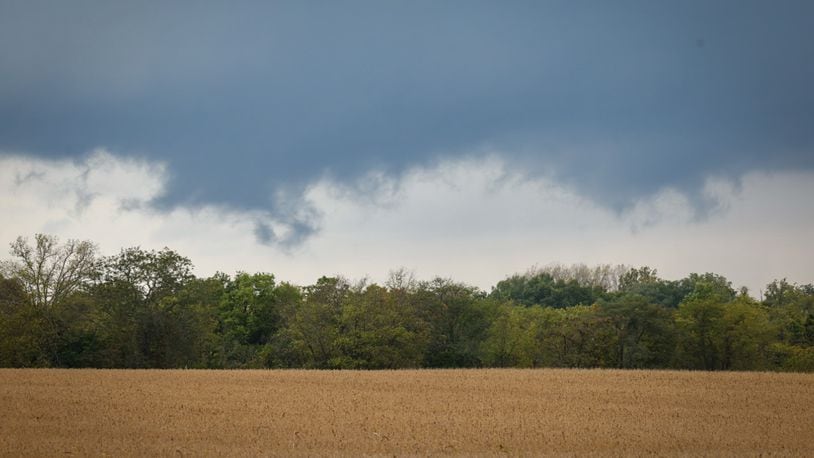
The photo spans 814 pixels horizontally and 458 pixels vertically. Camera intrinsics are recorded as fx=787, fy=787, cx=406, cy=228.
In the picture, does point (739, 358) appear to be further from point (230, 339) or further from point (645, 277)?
point (645, 277)

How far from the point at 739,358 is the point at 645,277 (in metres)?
107

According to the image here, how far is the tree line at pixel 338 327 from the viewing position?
210 ft

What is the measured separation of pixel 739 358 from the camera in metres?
75.2

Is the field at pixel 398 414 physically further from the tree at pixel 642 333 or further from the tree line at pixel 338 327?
the tree at pixel 642 333

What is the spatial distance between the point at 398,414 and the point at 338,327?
134 feet

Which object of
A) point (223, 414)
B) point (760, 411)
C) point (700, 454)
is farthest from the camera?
point (760, 411)

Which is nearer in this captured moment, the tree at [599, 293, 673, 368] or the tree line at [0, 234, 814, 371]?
the tree line at [0, 234, 814, 371]

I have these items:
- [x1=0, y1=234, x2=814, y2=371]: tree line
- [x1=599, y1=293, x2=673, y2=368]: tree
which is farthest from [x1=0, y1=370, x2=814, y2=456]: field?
[x1=599, y1=293, x2=673, y2=368]: tree

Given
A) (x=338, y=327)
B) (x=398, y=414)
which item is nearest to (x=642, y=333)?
(x=338, y=327)

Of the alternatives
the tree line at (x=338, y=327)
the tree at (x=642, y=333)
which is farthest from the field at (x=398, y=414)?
the tree at (x=642, y=333)

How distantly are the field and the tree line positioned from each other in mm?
14581

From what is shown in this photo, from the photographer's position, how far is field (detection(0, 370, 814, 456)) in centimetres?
2489

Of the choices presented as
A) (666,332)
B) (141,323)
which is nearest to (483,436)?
(141,323)

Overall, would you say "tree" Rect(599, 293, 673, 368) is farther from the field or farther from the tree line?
the field
